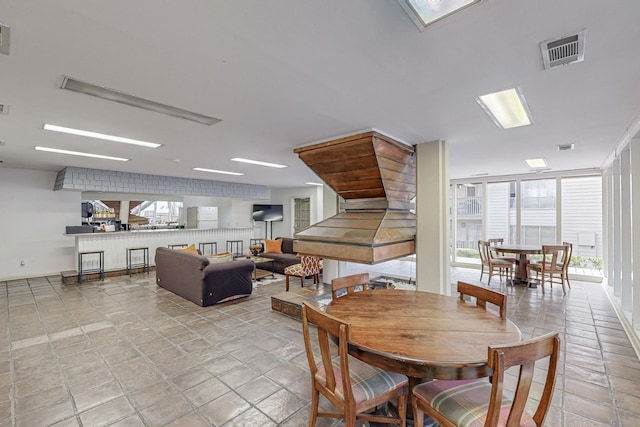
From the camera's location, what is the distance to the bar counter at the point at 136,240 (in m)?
6.63

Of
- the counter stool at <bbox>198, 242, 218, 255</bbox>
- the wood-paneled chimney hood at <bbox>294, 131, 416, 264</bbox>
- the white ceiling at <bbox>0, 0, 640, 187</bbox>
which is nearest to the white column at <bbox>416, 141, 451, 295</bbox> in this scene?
the wood-paneled chimney hood at <bbox>294, 131, 416, 264</bbox>

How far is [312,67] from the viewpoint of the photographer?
1.84m

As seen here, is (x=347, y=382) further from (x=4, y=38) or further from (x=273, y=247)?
(x=273, y=247)

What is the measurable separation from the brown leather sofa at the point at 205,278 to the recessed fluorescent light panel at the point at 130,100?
257 centimetres

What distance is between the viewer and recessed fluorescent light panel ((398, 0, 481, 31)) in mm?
1260

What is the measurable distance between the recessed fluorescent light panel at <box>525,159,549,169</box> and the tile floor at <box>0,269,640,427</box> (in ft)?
8.28

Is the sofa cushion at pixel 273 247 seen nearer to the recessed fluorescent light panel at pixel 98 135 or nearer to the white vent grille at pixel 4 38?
the recessed fluorescent light panel at pixel 98 135

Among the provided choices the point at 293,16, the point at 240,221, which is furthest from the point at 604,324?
the point at 240,221

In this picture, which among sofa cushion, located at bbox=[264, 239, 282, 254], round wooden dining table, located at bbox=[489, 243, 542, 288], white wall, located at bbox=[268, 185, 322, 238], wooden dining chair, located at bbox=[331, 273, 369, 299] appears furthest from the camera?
white wall, located at bbox=[268, 185, 322, 238]

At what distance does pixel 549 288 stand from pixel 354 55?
6544 millimetres

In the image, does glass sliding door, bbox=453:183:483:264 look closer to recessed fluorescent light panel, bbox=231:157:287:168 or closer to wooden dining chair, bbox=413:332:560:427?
recessed fluorescent light panel, bbox=231:157:287:168

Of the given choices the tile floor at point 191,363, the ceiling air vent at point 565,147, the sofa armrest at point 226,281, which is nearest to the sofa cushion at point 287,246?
the sofa armrest at point 226,281

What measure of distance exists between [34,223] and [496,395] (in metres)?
9.06

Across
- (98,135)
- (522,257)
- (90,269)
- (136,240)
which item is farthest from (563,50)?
(90,269)
